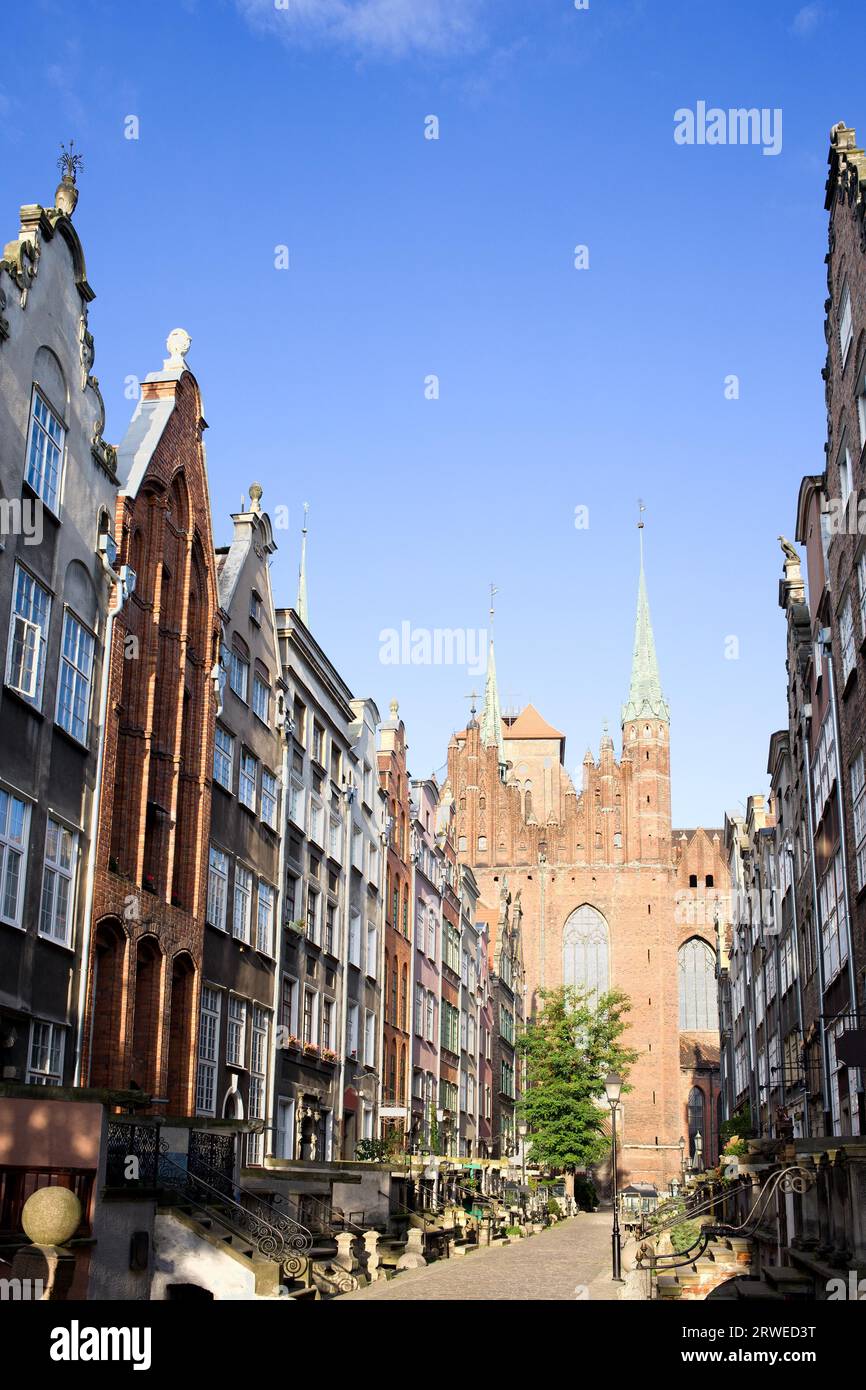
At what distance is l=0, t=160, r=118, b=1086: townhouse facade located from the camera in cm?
1908

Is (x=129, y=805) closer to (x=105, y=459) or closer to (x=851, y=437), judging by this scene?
(x=105, y=459)

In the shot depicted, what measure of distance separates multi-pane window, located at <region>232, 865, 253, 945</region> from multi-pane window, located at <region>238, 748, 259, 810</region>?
1507 millimetres

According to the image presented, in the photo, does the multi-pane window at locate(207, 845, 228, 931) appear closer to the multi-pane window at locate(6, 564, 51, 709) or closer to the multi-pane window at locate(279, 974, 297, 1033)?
the multi-pane window at locate(279, 974, 297, 1033)

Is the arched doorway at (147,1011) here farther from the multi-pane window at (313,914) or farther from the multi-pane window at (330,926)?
the multi-pane window at (330,926)

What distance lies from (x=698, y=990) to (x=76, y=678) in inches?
3571

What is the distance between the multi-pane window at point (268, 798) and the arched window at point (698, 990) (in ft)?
253

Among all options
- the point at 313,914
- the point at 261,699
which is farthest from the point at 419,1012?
the point at 261,699

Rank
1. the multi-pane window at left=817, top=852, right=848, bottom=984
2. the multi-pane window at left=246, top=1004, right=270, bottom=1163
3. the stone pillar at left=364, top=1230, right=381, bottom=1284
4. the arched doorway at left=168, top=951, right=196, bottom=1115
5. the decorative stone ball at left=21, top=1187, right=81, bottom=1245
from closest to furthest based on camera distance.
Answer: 1. the decorative stone ball at left=21, top=1187, right=81, bottom=1245
2. the multi-pane window at left=817, top=852, right=848, bottom=984
3. the arched doorway at left=168, top=951, right=196, bottom=1115
4. the stone pillar at left=364, top=1230, right=381, bottom=1284
5. the multi-pane window at left=246, top=1004, right=270, bottom=1163

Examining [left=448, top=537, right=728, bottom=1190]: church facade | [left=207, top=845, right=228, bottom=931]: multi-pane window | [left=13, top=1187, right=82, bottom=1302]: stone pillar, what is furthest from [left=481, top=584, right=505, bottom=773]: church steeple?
[left=13, top=1187, right=82, bottom=1302]: stone pillar

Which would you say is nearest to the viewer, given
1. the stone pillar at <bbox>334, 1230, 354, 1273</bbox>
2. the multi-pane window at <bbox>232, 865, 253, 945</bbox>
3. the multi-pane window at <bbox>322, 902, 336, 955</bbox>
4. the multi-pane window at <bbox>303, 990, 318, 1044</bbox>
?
the stone pillar at <bbox>334, 1230, 354, 1273</bbox>

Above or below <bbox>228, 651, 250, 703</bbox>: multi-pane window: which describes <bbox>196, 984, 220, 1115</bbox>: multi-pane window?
below

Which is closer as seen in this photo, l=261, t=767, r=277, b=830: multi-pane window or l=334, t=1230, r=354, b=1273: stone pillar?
l=334, t=1230, r=354, b=1273: stone pillar

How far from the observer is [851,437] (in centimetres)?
2298

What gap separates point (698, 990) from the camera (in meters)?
106
